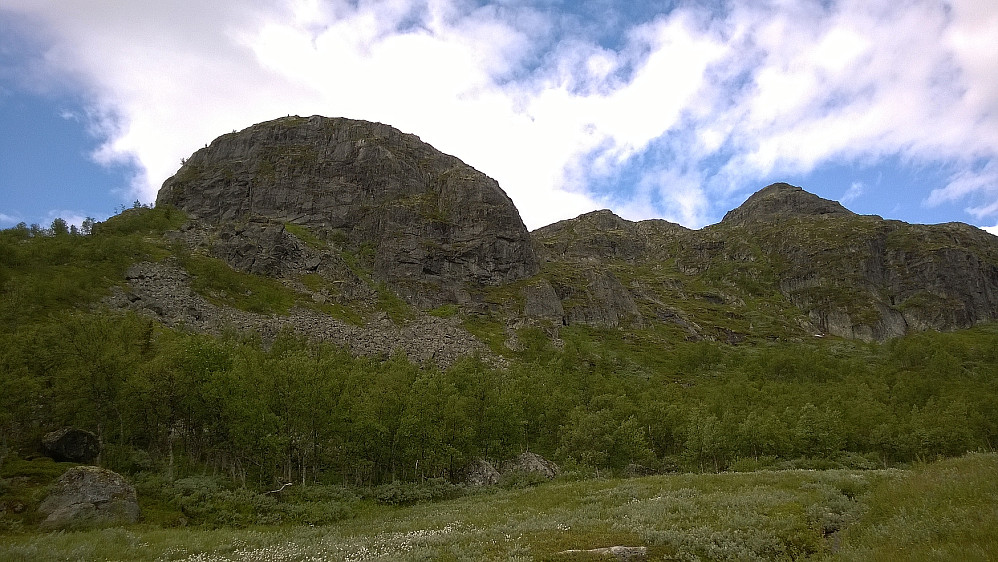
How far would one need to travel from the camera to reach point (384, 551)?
1944 cm

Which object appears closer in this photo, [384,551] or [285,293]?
[384,551]

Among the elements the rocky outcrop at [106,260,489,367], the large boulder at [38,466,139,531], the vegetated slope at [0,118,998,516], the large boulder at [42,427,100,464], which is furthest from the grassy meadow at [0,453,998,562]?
the rocky outcrop at [106,260,489,367]

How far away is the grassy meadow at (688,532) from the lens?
1483 cm

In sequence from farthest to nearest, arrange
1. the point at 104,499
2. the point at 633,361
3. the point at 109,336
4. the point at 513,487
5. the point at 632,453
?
the point at 633,361 → the point at 632,453 → the point at 513,487 → the point at 109,336 → the point at 104,499

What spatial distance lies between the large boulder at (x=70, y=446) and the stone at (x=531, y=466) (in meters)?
41.3

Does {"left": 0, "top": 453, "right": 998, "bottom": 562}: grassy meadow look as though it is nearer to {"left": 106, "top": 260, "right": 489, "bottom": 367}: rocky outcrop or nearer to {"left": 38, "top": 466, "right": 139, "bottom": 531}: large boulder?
{"left": 38, "top": 466, "right": 139, "bottom": 531}: large boulder

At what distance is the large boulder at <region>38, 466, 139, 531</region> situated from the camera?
29.2 m

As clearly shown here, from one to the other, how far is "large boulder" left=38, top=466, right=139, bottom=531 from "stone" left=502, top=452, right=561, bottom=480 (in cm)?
3842

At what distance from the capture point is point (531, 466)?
6381 cm

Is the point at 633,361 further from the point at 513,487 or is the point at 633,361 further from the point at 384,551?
the point at 384,551

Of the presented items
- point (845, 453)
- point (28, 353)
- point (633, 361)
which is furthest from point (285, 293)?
point (845, 453)

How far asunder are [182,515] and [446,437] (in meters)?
28.1

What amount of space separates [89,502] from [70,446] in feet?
46.6

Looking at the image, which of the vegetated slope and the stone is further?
the stone
